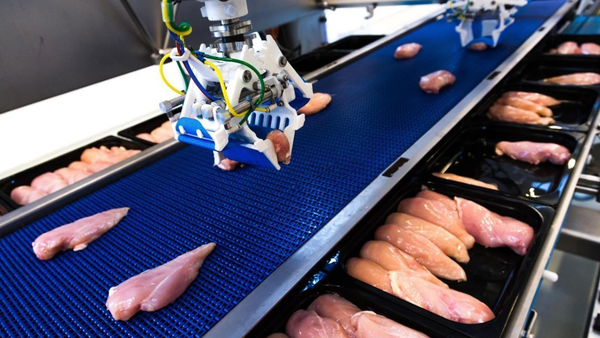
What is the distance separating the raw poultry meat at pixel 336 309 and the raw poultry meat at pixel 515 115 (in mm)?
1843

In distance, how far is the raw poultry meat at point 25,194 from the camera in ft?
6.95

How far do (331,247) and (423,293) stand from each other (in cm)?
36

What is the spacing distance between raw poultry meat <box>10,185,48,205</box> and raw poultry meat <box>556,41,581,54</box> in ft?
13.9

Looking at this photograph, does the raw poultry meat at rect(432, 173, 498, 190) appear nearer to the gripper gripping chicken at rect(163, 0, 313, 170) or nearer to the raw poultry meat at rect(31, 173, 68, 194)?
the gripper gripping chicken at rect(163, 0, 313, 170)

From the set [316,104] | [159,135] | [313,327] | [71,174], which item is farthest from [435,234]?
[71,174]

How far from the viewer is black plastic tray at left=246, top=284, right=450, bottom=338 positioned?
1.17 metres

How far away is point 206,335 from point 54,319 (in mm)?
565

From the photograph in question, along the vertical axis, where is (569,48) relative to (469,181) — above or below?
above

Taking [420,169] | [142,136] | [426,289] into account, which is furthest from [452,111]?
[142,136]

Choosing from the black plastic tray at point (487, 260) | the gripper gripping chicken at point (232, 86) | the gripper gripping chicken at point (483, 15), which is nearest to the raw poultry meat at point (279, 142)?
A: the gripper gripping chicken at point (232, 86)

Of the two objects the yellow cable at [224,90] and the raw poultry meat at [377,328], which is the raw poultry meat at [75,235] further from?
the raw poultry meat at [377,328]

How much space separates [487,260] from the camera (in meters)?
1.58

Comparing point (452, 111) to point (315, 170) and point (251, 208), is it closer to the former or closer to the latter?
point (315, 170)

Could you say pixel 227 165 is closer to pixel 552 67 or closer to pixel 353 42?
pixel 552 67
